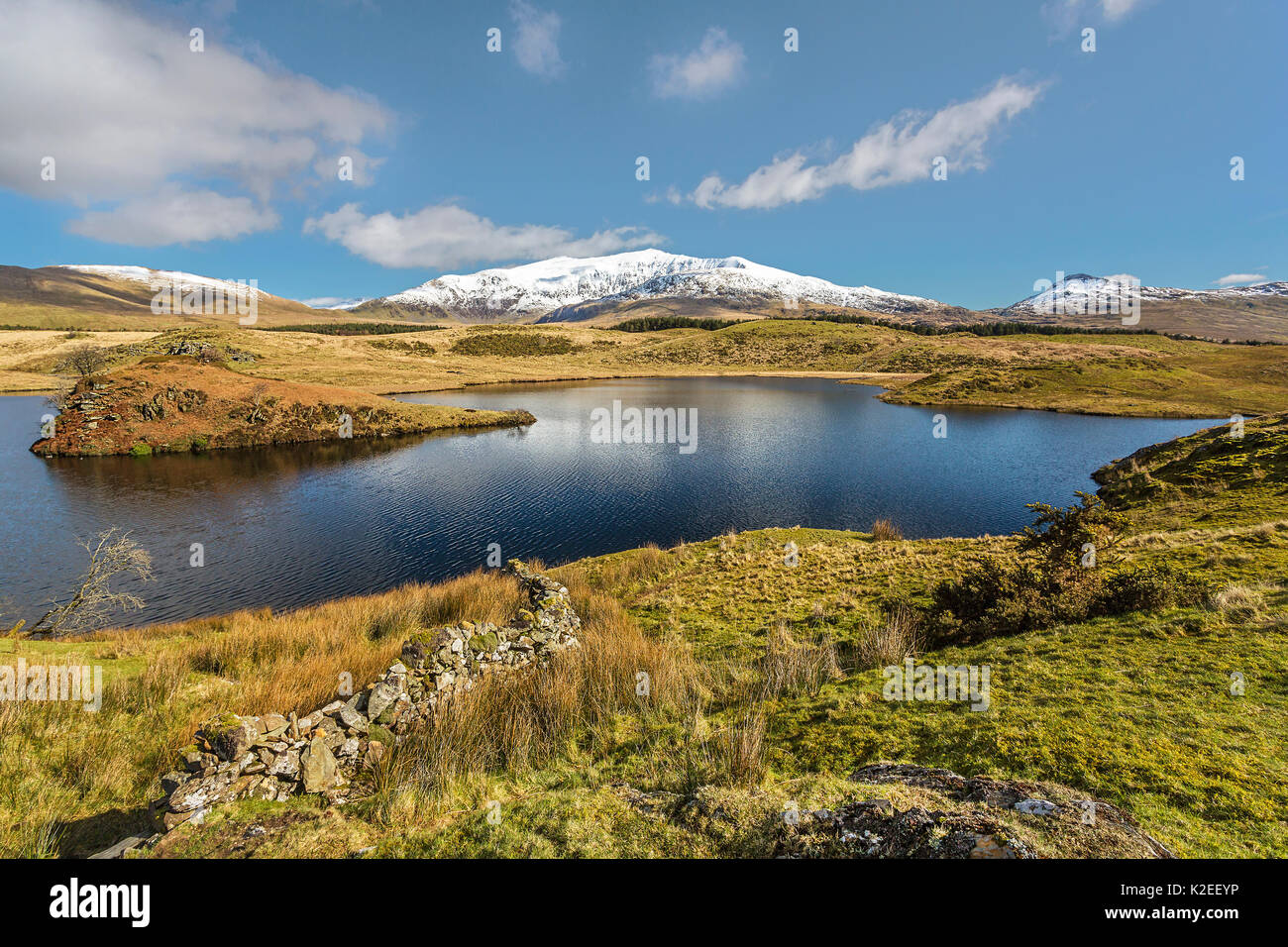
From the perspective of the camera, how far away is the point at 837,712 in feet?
24.3

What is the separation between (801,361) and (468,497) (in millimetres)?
144262

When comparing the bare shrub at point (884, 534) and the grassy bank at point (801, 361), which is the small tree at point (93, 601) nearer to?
the bare shrub at point (884, 534)

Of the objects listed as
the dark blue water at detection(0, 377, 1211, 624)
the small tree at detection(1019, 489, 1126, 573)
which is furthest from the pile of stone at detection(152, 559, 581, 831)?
the dark blue water at detection(0, 377, 1211, 624)

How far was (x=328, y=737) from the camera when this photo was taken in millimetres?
6652

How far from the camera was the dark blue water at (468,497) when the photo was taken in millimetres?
20938

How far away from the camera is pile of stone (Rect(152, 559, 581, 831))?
18.0 feet

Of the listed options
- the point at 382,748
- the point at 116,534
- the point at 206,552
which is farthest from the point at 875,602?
the point at 116,534

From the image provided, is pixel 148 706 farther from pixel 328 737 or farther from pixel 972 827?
pixel 972 827

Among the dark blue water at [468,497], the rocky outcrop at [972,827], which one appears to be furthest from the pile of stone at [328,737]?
the dark blue water at [468,497]

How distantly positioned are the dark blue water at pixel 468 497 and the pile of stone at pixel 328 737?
40.6 feet

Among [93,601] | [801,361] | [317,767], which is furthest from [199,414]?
[801,361]

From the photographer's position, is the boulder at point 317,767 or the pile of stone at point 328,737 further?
the boulder at point 317,767

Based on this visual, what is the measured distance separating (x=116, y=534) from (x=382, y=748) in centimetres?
2794
